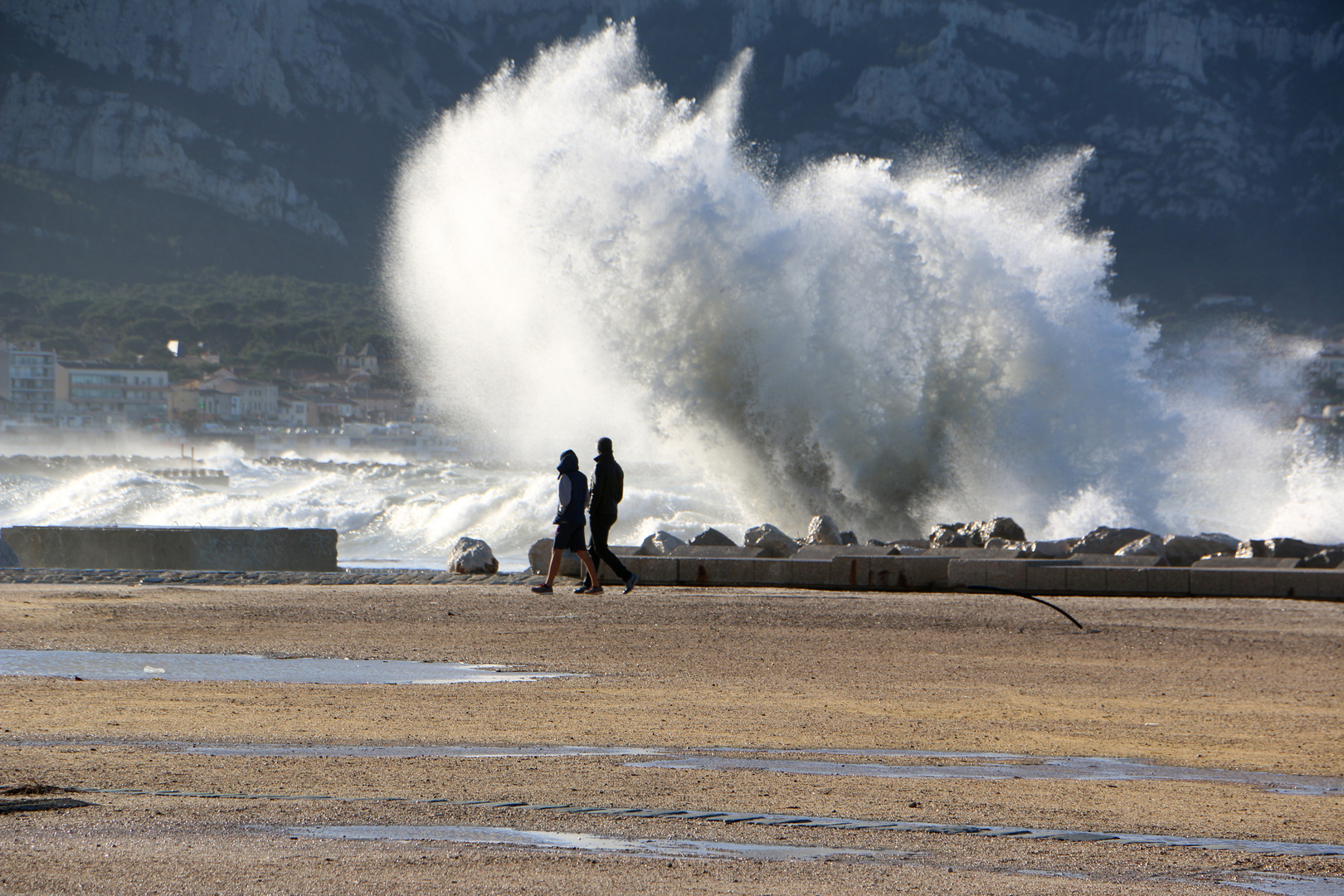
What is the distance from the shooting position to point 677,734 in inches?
256

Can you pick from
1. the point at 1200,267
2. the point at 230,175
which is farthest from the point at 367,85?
the point at 1200,267

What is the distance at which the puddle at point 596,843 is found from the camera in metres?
4.12

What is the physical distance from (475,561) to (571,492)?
482cm

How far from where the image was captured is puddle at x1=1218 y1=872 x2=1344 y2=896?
12.5ft

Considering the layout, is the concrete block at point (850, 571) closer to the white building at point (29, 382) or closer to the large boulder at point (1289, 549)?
the large boulder at point (1289, 549)

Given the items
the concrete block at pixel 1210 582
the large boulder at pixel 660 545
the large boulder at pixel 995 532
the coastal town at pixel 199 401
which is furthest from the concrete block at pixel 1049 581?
the coastal town at pixel 199 401

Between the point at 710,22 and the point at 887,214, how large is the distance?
6962 centimetres

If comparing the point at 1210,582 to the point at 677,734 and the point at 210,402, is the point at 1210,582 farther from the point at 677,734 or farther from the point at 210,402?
the point at 210,402

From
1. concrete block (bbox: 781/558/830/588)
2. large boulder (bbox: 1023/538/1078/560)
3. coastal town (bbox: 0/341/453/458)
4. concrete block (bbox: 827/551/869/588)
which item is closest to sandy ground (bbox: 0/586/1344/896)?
concrete block (bbox: 827/551/869/588)

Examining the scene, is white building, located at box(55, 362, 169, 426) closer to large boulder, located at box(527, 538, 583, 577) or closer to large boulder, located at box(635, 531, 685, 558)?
large boulder, located at box(635, 531, 685, 558)

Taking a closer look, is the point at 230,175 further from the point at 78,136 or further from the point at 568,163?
the point at 568,163

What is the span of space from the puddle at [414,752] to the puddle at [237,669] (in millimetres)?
2328

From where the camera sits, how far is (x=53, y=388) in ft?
376

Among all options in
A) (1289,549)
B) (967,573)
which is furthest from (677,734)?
(1289,549)
